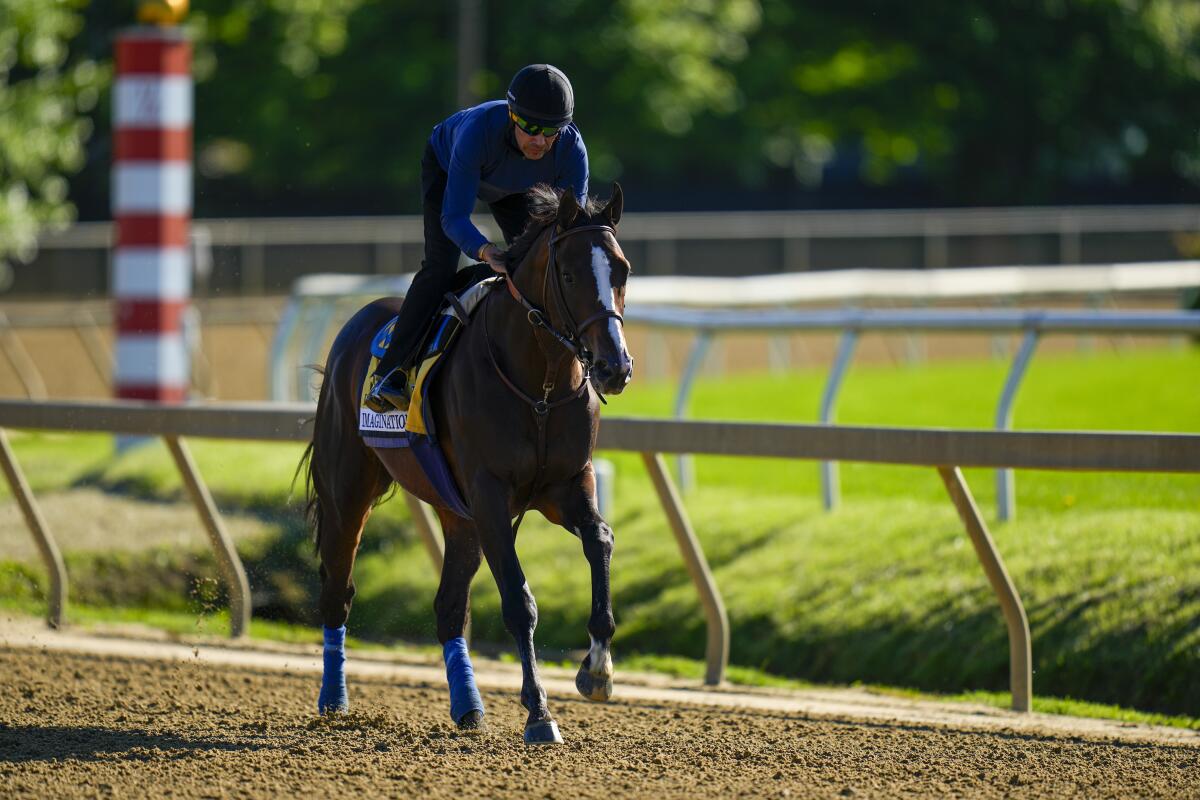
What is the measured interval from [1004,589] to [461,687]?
2036 millimetres

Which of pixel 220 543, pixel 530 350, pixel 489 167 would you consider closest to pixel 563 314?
pixel 530 350

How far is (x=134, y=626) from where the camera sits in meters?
9.36

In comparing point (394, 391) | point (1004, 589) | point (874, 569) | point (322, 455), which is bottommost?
point (874, 569)

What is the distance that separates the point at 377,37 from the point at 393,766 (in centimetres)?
2513

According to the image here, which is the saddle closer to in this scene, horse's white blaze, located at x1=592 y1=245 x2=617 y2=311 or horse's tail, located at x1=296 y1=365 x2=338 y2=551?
horse's tail, located at x1=296 y1=365 x2=338 y2=551

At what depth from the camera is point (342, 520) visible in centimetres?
719

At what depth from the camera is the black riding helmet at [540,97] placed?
6031mm

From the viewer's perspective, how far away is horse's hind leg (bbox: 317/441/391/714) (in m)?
7.13

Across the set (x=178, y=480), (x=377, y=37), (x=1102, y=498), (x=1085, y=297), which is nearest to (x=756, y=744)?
(x=1102, y=498)

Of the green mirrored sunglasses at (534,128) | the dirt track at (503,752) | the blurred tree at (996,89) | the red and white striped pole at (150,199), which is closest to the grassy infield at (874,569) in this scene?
the red and white striped pole at (150,199)

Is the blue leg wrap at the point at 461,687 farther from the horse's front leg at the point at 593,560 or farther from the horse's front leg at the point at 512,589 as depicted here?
the horse's front leg at the point at 593,560

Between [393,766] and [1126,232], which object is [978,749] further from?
[1126,232]

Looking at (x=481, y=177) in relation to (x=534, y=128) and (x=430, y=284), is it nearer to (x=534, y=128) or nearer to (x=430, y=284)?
(x=534, y=128)

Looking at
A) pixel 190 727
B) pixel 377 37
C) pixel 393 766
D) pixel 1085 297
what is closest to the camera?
pixel 393 766
